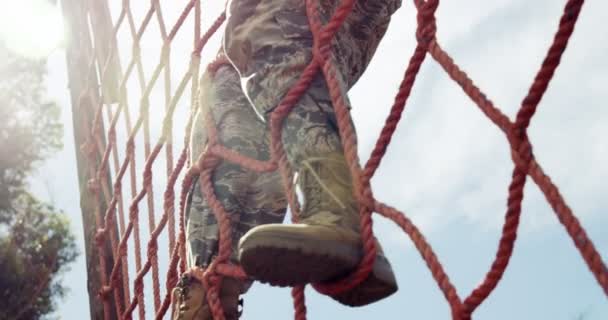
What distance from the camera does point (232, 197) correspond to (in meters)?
1.08

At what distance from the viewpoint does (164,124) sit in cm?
165

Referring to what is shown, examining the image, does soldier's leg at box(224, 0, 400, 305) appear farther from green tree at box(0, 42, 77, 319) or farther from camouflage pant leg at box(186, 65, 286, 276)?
green tree at box(0, 42, 77, 319)

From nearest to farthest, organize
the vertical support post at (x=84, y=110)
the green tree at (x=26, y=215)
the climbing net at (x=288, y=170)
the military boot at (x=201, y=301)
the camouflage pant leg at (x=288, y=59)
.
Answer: the climbing net at (x=288, y=170), the camouflage pant leg at (x=288, y=59), the military boot at (x=201, y=301), the vertical support post at (x=84, y=110), the green tree at (x=26, y=215)

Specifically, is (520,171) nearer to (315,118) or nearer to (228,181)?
(315,118)

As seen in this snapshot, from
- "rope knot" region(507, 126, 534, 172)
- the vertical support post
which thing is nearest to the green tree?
the vertical support post

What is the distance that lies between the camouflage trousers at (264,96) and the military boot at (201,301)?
4 cm

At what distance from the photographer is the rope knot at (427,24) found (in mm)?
772

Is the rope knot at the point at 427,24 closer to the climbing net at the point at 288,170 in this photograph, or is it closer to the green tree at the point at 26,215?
the climbing net at the point at 288,170

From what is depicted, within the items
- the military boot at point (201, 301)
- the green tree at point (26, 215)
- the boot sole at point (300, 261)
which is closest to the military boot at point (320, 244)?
the boot sole at point (300, 261)

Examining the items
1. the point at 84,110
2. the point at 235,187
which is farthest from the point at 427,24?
the point at 84,110

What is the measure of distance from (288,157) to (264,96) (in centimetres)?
9

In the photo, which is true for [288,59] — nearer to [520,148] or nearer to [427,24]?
[427,24]

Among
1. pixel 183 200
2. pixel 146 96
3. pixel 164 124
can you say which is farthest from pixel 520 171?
pixel 146 96

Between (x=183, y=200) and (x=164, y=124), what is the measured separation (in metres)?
0.51
